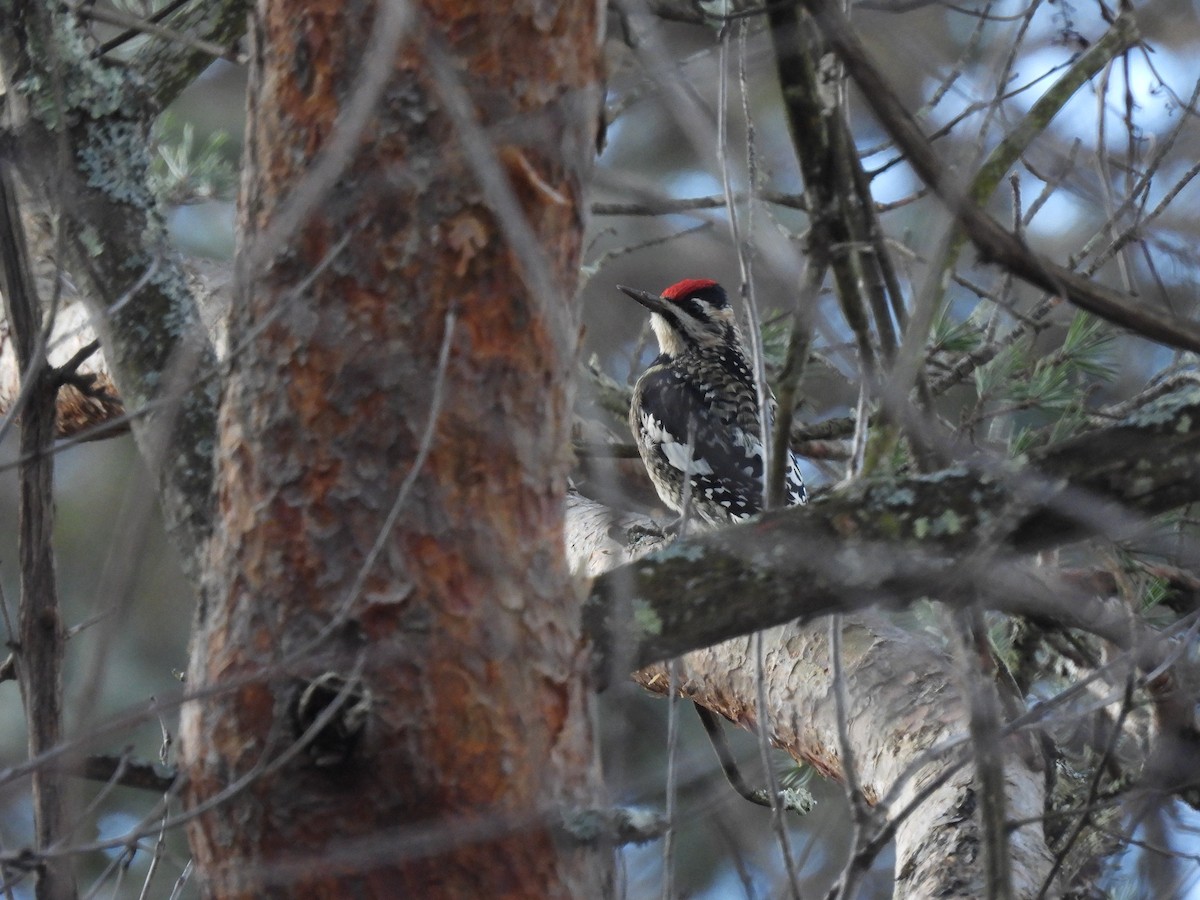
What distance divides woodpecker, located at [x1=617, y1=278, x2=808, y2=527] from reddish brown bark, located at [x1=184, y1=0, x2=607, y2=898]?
291cm

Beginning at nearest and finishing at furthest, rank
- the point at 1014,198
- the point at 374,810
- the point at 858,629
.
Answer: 1. the point at 374,810
2. the point at 1014,198
3. the point at 858,629

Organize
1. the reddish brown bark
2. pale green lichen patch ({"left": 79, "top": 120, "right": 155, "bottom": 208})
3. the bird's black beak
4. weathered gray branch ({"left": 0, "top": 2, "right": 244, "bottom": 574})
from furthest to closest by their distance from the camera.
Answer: the bird's black beak, pale green lichen patch ({"left": 79, "top": 120, "right": 155, "bottom": 208}), weathered gray branch ({"left": 0, "top": 2, "right": 244, "bottom": 574}), the reddish brown bark

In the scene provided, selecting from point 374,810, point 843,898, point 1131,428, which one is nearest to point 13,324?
point 374,810

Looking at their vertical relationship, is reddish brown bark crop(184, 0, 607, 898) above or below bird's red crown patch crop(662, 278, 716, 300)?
below

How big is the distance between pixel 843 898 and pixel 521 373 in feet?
2.19

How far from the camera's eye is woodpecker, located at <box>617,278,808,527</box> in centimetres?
470

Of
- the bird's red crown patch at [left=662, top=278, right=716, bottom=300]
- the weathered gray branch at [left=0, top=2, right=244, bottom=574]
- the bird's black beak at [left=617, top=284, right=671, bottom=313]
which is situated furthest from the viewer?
the bird's red crown patch at [left=662, top=278, right=716, bottom=300]

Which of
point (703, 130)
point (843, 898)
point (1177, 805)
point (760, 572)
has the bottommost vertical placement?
point (843, 898)

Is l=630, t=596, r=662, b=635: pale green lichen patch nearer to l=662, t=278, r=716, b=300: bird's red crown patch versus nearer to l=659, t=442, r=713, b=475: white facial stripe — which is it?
l=659, t=442, r=713, b=475: white facial stripe

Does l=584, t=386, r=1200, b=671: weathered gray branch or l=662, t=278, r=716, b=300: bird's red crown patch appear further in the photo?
l=662, t=278, r=716, b=300: bird's red crown patch

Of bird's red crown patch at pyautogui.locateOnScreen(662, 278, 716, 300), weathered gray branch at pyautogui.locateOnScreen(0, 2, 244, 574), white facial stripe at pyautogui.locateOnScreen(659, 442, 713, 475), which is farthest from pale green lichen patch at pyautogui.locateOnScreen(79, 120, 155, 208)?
bird's red crown patch at pyautogui.locateOnScreen(662, 278, 716, 300)

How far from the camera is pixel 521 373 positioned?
149 cm

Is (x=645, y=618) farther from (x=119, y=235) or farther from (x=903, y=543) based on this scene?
(x=119, y=235)

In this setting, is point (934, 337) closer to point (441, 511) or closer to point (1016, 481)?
point (1016, 481)
